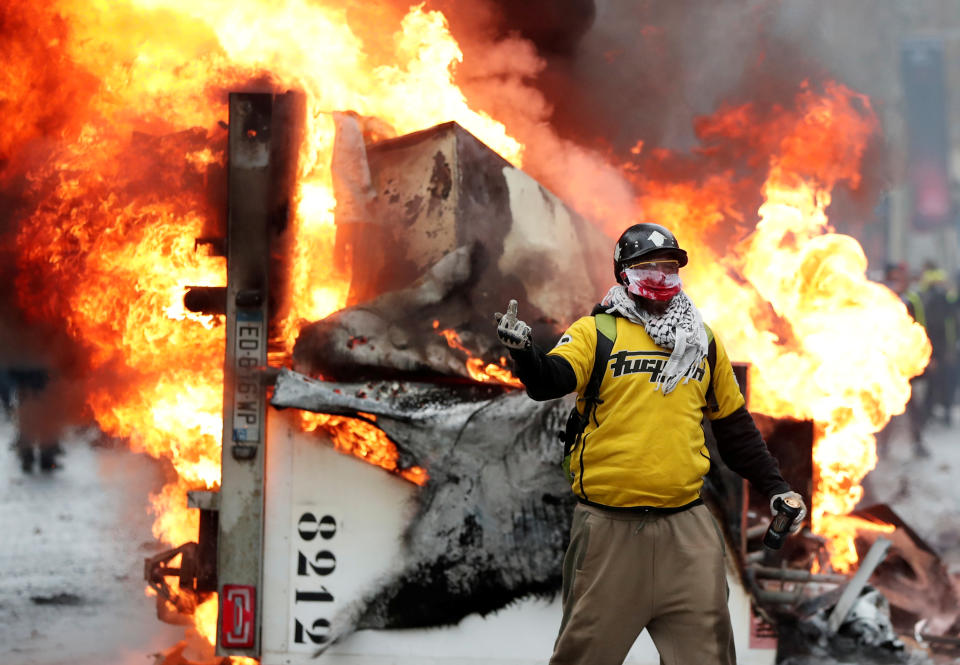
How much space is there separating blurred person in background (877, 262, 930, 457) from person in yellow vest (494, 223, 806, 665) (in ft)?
22.4

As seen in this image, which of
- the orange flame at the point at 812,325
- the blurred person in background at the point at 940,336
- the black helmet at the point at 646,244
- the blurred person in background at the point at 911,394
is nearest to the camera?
the black helmet at the point at 646,244

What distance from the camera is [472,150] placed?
4141 mm

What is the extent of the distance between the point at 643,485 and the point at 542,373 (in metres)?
0.47

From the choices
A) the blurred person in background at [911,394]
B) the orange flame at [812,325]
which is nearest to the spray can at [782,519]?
the orange flame at [812,325]

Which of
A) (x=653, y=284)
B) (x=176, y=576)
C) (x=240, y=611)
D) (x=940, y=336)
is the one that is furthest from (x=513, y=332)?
(x=940, y=336)

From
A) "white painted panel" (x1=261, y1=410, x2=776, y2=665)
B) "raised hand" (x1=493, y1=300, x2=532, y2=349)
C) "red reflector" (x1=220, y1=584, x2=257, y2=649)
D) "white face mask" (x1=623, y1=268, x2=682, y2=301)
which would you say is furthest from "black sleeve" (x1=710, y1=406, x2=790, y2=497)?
"red reflector" (x1=220, y1=584, x2=257, y2=649)

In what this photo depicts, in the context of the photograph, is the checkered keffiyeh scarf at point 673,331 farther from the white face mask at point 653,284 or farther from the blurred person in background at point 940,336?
the blurred person in background at point 940,336

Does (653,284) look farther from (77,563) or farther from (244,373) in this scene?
(77,563)

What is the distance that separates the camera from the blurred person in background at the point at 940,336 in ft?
38.4

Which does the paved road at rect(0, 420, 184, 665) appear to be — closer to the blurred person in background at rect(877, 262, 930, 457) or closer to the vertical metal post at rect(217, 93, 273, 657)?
the vertical metal post at rect(217, 93, 273, 657)

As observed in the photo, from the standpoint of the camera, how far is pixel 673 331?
10.2ft

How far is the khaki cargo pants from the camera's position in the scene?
299 cm

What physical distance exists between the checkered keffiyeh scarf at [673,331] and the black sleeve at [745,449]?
11.4 inches

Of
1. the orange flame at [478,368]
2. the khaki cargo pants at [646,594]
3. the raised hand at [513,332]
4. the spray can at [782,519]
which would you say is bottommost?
the khaki cargo pants at [646,594]
